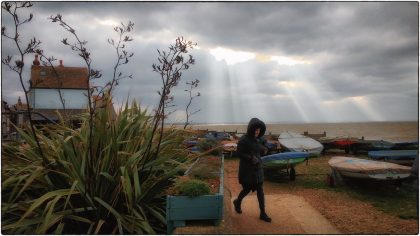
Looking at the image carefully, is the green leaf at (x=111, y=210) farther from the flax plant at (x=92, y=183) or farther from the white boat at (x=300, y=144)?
the white boat at (x=300, y=144)

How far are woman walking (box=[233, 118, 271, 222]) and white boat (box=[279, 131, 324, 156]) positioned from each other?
9333 millimetres

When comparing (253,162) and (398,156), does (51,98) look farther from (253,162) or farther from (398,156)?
(253,162)

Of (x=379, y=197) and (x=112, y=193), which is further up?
(x=112, y=193)

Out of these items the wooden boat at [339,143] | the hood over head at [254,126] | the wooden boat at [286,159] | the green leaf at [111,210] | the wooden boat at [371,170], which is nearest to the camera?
the green leaf at [111,210]

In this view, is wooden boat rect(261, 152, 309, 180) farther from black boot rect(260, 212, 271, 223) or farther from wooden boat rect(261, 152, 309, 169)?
black boot rect(260, 212, 271, 223)

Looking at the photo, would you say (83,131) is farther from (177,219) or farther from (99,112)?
(177,219)

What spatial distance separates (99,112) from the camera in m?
4.94

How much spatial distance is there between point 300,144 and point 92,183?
13941 mm

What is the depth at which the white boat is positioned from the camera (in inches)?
633

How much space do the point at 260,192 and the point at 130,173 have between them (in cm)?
257

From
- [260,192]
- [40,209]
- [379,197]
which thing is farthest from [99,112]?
[379,197]

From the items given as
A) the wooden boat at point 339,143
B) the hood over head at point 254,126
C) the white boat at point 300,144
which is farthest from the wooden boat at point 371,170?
the wooden boat at point 339,143

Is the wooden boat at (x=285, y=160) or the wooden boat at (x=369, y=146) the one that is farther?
the wooden boat at (x=369, y=146)

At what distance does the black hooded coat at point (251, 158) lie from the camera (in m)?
6.16
